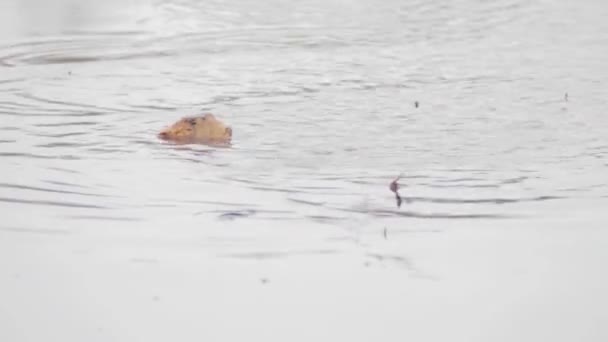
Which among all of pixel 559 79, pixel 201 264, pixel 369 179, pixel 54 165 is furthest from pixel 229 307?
pixel 559 79

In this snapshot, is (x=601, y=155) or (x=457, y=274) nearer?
(x=457, y=274)

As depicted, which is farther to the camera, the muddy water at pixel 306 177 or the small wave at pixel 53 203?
the small wave at pixel 53 203

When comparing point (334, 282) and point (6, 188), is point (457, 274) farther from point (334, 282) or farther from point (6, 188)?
point (6, 188)

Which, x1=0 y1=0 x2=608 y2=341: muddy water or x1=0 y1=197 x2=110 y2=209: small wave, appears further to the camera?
x1=0 y1=197 x2=110 y2=209: small wave

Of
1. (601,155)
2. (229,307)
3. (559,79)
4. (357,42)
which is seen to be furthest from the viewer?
(357,42)

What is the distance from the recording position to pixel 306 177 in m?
5.16

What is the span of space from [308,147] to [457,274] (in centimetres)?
162

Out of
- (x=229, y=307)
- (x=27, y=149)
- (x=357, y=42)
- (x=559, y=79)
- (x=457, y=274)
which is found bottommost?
(x=229, y=307)

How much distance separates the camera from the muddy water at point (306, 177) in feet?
13.0

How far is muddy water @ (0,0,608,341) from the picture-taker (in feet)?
13.0

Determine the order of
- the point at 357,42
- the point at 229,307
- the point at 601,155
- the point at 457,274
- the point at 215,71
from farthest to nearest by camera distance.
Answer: the point at 357,42, the point at 215,71, the point at 601,155, the point at 457,274, the point at 229,307

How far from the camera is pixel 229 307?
3.87 m

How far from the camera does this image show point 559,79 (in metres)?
6.94

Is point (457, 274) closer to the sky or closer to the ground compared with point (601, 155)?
closer to the ground
